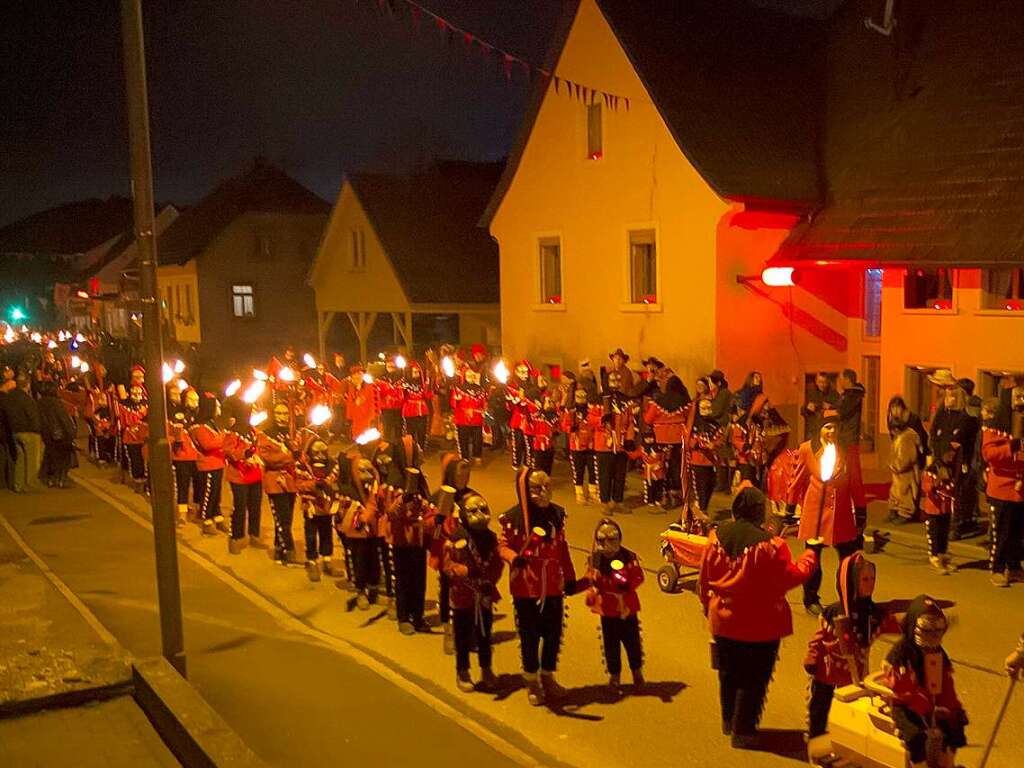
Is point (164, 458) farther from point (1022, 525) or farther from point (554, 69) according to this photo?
point (554, 69)

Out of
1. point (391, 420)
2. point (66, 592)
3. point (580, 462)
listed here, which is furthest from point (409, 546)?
point (391, 420)

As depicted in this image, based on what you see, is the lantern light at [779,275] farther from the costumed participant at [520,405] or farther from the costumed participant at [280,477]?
the costumed participant at [280,477]

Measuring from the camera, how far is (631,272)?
1927 centimetres

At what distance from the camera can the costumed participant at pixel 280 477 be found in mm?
11328

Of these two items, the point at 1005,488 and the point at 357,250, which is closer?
the point at 1005,488

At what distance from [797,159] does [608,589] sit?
12875 millimetres

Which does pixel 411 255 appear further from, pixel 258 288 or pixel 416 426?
pixel 258 288

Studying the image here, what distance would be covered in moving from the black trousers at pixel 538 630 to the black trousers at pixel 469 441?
1037cm

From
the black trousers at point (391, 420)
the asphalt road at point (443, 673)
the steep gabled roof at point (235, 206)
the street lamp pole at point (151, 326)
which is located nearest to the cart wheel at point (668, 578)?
the asphalt road at point (443, 673)

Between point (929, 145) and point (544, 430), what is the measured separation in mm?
7591

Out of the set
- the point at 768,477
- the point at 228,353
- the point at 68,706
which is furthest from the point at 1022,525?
the point at 228,353

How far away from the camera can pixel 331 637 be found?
9234mm

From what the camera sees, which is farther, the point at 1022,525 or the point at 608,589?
the point at 1022,525

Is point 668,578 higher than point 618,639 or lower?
lower
